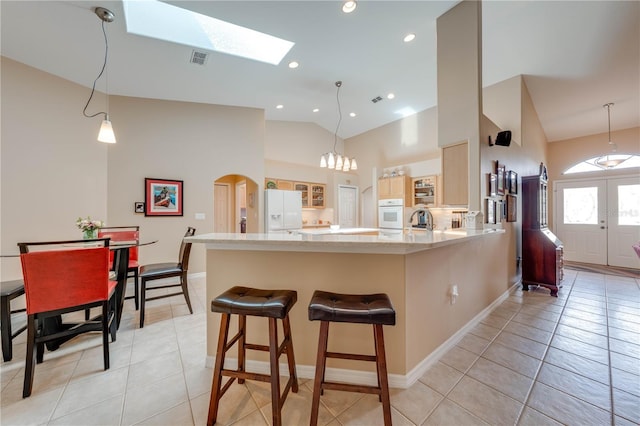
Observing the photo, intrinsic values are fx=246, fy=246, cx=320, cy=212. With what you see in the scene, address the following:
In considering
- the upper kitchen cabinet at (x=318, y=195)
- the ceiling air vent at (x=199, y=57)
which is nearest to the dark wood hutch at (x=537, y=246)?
the upper kitchen cabinet at (x=318, y=195)

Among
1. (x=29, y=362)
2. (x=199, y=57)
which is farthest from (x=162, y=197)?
(x=29, y=362)

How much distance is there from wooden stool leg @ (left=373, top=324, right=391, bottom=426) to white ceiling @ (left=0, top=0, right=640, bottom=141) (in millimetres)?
3183

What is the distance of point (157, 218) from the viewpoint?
13.8ft

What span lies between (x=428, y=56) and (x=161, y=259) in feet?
17.9

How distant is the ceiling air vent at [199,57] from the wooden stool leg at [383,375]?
372cm

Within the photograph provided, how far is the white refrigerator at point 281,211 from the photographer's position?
5184 millimetres

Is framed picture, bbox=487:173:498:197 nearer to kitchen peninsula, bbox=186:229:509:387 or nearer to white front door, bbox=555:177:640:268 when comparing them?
kitchen peninsula, bbox=186:229:509:387

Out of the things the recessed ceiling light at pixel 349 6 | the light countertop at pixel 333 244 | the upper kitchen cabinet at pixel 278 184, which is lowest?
the light countertop at pixel 333 244

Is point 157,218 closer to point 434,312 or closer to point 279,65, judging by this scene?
point 279,65

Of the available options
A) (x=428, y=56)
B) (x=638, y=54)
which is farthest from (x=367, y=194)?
(x=638, y=54)

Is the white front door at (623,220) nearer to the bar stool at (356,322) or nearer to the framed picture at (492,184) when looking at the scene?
the framed picture at (492,184)

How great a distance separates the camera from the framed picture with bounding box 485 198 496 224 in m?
2.95

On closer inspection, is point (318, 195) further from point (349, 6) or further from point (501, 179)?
point (349, 6)

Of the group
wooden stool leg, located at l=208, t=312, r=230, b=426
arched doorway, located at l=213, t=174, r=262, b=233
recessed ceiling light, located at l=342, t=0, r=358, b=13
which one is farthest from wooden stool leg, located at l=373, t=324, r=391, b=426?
arched doorway, located at l=213, t=174, r=262, b=233
